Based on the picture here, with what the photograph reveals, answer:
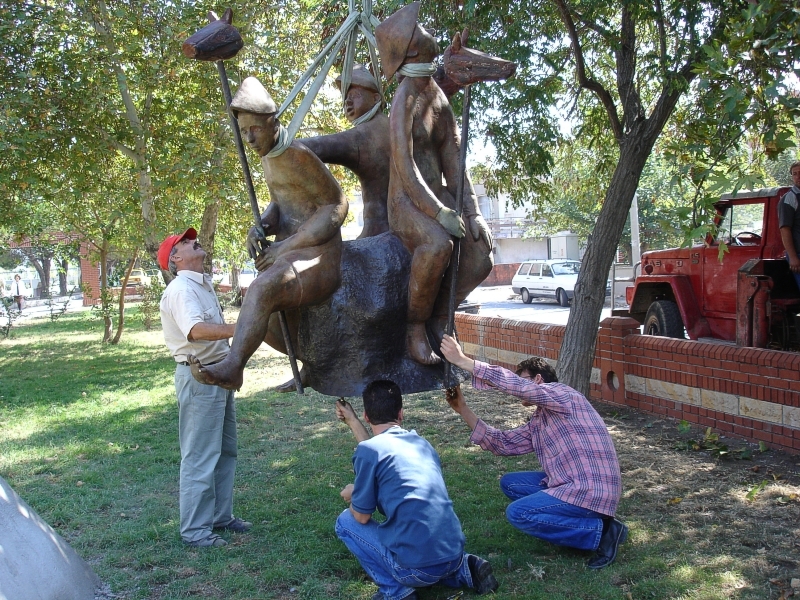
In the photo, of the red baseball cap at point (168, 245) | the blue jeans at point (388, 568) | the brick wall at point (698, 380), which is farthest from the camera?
the brick wall at point (698, 380)

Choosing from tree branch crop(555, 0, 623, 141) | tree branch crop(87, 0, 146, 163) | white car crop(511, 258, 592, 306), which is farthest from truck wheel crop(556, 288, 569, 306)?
tree branch crop(555, 0, 623, 141)

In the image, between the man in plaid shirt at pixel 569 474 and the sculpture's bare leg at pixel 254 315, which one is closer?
the sculpture's bare leg at pixel 254 315

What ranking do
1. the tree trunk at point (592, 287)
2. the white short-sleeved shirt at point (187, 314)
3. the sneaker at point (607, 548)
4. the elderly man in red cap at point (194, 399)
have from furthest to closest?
the tree trunk at point (592, 287)
the elderly man in red cap at point (194, 399)
the white short-sleeved shirt at point (187, 314)
the sneaker at point (607, 548)

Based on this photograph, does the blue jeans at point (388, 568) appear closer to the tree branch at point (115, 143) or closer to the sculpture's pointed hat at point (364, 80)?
the sculpture's pointed hat at point (364, 80)

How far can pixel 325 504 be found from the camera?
530 cm

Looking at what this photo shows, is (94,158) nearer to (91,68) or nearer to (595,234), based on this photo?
(91,68)

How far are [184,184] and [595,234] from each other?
572 centimetres

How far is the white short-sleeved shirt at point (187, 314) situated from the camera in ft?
14.5

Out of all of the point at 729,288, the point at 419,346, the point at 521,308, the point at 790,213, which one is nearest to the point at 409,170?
the point at 419,346

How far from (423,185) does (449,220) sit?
0.19 metres

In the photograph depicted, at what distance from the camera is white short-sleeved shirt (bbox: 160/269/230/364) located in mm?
4418

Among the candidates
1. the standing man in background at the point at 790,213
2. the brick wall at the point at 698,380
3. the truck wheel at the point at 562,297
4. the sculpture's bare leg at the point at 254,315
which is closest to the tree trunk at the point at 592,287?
the brick wall at the point at 698,380

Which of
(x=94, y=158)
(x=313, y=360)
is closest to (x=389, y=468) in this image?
(x=313, y=360)

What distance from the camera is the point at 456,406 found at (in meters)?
3.94
